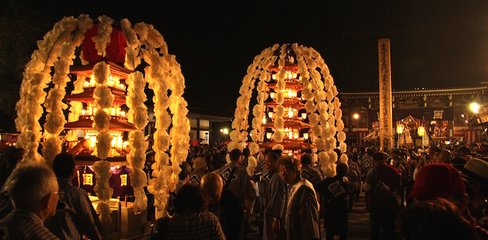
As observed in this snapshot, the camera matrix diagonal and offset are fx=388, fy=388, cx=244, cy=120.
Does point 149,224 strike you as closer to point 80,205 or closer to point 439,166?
point 80,205

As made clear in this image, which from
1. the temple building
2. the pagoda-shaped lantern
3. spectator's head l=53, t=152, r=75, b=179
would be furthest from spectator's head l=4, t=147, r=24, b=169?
the temple building

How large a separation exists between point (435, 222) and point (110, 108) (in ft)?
23.9

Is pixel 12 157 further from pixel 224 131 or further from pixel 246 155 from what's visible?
pixel 224 131

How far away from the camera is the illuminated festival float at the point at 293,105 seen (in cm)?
1298

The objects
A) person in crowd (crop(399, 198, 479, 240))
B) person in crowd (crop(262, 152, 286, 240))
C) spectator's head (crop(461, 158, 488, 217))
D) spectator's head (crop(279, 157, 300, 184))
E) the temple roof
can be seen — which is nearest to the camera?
person in crowd (crop(399, 198, 479, 240))

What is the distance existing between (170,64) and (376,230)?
5.79 m

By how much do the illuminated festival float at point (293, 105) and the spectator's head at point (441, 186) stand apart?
941cm

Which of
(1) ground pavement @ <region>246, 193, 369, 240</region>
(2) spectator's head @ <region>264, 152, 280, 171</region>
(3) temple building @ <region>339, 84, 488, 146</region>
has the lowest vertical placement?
(1) ground pavement @ <region>246, 193, 369, 240</region>

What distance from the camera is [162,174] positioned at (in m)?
8.60

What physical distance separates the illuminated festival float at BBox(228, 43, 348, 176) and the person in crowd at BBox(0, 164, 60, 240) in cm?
977

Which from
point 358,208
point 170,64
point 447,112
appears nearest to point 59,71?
point 170,64

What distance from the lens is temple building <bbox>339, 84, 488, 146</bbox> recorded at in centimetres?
3269

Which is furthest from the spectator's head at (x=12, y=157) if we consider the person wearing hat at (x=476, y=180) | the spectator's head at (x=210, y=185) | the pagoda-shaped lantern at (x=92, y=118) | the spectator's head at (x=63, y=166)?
the person wearing hat at (x=476, y=180)

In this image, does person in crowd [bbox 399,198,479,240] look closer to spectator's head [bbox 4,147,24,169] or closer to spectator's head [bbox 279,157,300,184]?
spectator's head [bbox 279,157,300,184]
